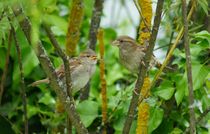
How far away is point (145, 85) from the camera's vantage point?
124 inches

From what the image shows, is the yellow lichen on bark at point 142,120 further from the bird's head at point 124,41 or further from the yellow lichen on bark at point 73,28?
the bird's head at point 124,41

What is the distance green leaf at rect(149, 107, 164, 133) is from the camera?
11.7 feet

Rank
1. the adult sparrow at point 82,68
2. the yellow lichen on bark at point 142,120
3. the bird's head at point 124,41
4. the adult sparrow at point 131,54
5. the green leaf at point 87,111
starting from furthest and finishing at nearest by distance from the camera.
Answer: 1. the bird's head at point 124,41
2. the adult sparrow at point 131,54
3. the adult sparrow at point 82,68
4. the green leaf at point 87,111
5. the yellow lichen on bark at point 142,120

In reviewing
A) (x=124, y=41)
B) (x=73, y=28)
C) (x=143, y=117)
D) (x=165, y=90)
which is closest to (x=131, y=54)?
(x=124, y=41)

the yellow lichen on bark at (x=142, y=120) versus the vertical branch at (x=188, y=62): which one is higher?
the vertical branch at (x=188, y=62)

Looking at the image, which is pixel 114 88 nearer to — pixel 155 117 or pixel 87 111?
pixel 87 111

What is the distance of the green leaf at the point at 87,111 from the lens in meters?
3.98

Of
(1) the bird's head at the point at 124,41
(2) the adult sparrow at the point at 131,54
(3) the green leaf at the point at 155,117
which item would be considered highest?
(1) the bird's head at the point at 124,41

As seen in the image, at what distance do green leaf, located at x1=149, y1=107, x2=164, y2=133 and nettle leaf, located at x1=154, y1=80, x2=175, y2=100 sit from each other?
11 centimetres

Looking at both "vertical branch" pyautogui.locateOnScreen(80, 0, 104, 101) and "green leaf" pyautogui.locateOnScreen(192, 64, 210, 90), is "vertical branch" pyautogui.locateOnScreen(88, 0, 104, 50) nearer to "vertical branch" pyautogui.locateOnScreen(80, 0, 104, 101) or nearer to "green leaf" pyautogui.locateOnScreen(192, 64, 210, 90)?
"vertical branch" pyautogui.locateOnScreen(80, 0, 104, 101)

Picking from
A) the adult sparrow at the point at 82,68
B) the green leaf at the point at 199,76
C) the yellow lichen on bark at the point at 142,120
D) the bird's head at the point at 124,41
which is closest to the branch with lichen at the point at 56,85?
the yellow lichen on bark at the point at 142,120

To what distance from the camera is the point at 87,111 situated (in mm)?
4008

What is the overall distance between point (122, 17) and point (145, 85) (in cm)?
289

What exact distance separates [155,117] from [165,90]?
17 cm
